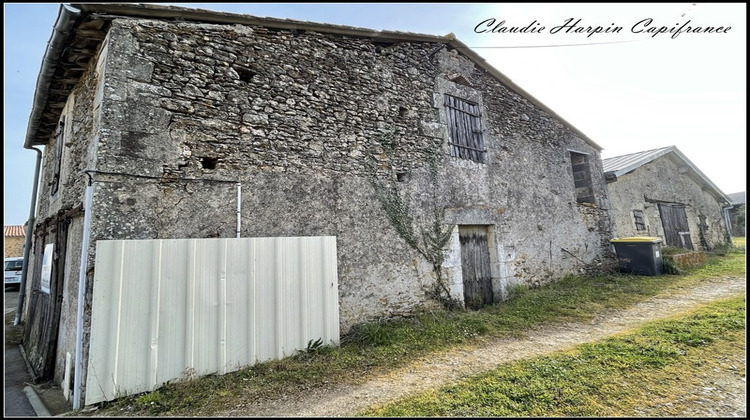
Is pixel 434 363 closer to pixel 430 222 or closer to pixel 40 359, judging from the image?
pixel 430 222

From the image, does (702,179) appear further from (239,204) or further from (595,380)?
(239,204)

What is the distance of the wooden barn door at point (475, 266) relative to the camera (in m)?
6.36

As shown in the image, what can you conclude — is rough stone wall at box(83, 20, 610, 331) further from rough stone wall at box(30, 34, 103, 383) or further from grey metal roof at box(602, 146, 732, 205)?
grey metal roof at box(602, 146, 732, 205)

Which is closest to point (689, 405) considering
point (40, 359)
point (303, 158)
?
point (303, 158)

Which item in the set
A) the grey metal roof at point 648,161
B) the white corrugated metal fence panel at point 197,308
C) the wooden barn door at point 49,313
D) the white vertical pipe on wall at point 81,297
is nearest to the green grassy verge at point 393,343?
the white corrugated metal fence panel at point 197,308

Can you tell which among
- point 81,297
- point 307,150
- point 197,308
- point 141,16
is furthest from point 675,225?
point 81,297

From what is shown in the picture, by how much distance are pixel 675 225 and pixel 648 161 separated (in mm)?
2716

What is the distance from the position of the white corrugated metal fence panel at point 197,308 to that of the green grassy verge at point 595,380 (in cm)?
166

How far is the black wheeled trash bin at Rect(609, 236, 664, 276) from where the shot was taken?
8.30m

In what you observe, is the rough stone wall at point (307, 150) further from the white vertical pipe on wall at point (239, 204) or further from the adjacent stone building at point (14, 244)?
the adjacent stone building at point (14, 244)

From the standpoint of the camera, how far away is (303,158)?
4.85 meters

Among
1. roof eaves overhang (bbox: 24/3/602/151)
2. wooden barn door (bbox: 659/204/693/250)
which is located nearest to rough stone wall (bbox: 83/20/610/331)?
A: roof eaves overhang (bbox: 24/3/602/151)

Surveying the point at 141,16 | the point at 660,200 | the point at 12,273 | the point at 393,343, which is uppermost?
the point at 141,16

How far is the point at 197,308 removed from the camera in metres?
3.55
